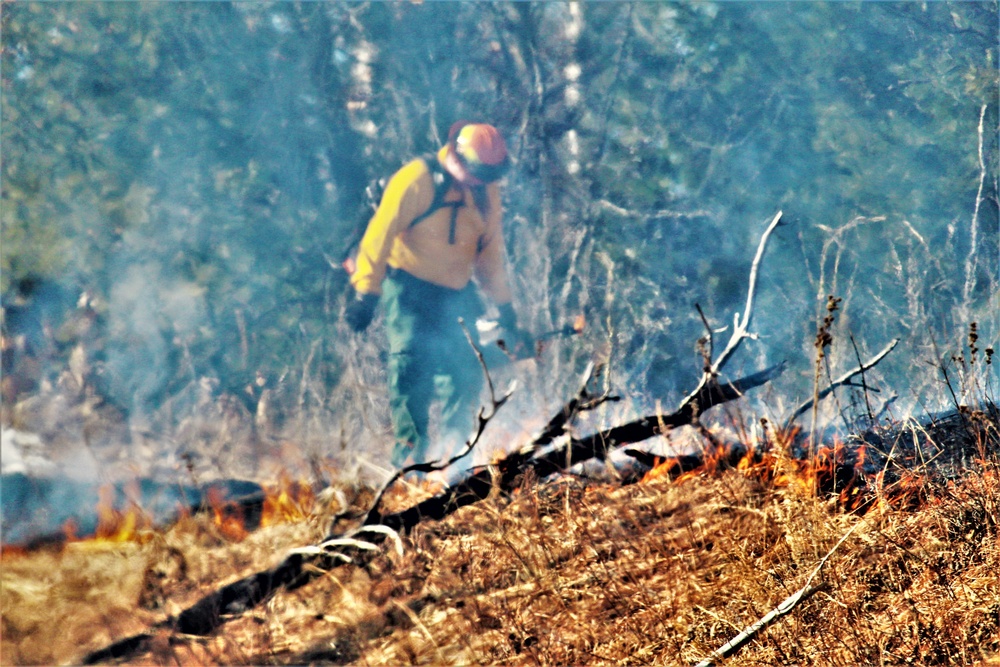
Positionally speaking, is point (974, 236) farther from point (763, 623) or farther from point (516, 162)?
point (763, 623)

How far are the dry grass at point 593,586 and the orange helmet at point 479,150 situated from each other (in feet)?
7.56

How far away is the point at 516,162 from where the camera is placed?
6625 mm

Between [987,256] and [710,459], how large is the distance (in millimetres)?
3305

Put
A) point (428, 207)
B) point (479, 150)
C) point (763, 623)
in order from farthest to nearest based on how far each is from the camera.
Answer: point (479, 150) → point (428, 207) → point (763, 623)

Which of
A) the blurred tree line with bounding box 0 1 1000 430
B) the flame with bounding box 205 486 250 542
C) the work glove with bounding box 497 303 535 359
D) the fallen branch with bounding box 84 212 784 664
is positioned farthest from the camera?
the blurred tree line with bounding box 0 1 1000 430

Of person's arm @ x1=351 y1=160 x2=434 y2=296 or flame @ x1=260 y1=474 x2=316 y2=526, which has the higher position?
person's arm @ x1=351 y1=160 x2=434 y2=296

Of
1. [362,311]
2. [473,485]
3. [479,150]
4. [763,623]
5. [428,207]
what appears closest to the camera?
[763,623]

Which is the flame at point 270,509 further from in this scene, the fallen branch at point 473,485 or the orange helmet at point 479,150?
the orange helmet at point 479,150

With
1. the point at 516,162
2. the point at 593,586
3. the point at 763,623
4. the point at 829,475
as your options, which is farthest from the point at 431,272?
the point at 763,623

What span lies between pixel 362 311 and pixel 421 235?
0.65 meters

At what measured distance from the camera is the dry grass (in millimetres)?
2615

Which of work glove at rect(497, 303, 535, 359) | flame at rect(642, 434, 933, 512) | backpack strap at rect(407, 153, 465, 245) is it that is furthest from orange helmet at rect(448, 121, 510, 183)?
flame at rect(642, 434, 933, 512)

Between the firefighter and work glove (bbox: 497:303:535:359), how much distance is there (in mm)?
329

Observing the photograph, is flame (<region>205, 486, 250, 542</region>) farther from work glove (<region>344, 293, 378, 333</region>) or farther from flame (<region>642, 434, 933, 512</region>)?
flame (<region>642, 434, 933, 512</region>)
